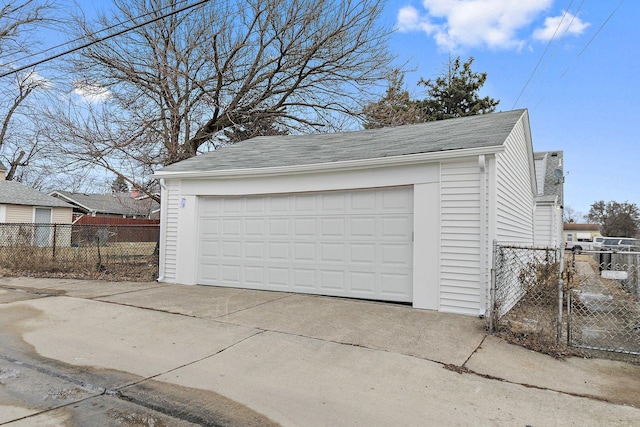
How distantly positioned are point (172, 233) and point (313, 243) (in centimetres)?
359

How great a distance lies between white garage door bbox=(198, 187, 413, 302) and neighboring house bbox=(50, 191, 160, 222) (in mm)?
29814

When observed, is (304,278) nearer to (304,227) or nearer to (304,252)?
(304,252)

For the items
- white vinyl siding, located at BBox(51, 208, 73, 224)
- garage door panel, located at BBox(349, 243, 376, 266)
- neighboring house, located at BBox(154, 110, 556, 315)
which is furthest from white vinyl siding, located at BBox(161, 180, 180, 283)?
white vinyl siding, located at BBox(51, 208, 73, 224)

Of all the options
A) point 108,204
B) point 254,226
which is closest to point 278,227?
point 254,226

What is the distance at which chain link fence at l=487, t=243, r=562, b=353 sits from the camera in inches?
184

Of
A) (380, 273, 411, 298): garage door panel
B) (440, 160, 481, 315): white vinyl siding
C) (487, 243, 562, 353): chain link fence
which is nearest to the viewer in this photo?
(487, 243, 562, 353): chain link fence

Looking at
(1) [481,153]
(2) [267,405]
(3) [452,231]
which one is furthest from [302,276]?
(2) [267,405]

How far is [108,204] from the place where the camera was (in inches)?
1601

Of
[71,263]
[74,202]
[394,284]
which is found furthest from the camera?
[74,202]

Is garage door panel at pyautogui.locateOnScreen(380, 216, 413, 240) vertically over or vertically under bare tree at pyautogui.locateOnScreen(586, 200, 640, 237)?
under

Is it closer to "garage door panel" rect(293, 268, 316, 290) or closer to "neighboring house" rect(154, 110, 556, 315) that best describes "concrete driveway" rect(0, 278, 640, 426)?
"neighboring house" rect(154, 110, 556, 315)

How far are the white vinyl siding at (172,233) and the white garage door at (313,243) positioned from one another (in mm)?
629

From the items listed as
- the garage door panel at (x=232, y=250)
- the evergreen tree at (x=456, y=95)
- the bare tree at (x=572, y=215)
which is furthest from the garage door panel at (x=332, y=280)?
the bare tree at (x=572, y=215)

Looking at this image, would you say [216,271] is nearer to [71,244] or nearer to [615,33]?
[71,244]
